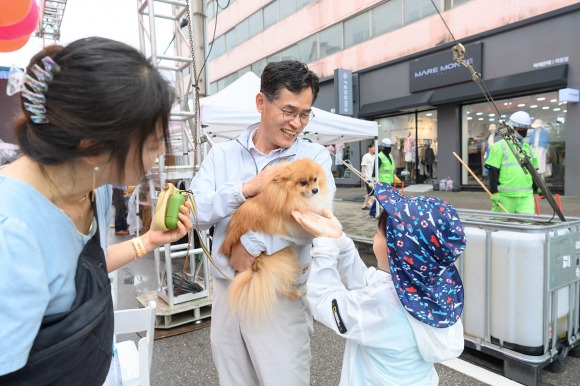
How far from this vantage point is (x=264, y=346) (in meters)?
1.48

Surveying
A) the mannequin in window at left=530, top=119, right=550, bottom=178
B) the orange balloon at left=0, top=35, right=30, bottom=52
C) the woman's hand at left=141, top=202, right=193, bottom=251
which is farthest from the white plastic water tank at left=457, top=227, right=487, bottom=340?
the mannequin in window at left=530, top=119, right=550, bottom=178

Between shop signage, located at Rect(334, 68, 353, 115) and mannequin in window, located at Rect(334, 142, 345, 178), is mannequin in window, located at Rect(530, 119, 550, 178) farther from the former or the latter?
mannequin in window, located at Rect(334, 142, 345, 178)

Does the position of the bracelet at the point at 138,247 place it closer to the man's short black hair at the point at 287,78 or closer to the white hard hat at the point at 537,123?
the man's short black hair at the point at 287,78

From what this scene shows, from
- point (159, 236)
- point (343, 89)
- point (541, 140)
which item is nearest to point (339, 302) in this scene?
point (159, 236)

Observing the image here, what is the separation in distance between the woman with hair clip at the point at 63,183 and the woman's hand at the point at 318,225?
0.68 meters

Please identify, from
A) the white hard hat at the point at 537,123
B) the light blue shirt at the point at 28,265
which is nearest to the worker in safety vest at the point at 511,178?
the light blue shirt at the point at 28,265

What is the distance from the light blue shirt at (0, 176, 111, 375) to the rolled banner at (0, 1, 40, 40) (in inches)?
160

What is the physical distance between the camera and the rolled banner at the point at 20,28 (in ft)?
12.5

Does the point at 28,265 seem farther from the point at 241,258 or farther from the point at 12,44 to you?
the point at 12,44

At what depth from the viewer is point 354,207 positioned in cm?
1023

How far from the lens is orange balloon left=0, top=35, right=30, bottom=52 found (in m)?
4.07

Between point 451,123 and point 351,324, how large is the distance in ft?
41.0

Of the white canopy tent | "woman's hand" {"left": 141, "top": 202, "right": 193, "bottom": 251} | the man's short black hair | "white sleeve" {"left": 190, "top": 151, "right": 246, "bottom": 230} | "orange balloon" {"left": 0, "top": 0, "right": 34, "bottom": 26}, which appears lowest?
"woman's hand" {"left": 141, "top": 202, "right": 193, "bottom": 251}

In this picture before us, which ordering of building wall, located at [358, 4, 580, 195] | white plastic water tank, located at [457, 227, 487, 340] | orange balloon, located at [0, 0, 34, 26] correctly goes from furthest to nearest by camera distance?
1. building wall, located at [358, 4, 580, 195]
2. orange balloon, located at [0, 0, 34, 26]
3. white plastic water tank, located at [457, 227, 487, 340]
